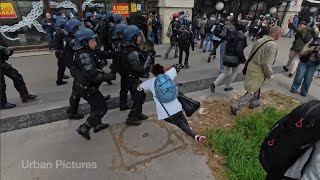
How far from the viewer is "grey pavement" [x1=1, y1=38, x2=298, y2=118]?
464cm

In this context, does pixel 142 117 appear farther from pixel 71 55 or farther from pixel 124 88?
pixel 71 55

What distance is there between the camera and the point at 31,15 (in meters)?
8.69

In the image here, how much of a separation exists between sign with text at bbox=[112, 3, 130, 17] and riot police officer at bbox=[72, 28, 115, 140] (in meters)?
7.36

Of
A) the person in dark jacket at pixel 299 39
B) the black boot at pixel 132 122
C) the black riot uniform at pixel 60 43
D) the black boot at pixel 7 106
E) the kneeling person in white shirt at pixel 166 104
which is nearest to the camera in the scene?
the kneeling person in white shirt at pixel 166 104

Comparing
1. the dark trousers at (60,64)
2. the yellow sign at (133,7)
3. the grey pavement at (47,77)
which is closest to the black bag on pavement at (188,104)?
the grey pavement at (47,77)

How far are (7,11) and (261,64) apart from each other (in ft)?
29.5

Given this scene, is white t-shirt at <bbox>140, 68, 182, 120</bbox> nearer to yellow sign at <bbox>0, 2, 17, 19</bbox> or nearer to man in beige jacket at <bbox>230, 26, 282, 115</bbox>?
man in beige jacket at <bbox>230, 26, 282, 115</bbox>

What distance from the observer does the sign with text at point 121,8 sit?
9930 mm

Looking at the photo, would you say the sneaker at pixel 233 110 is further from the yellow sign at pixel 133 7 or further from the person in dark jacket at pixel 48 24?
the yellow sign at pixel 133 7

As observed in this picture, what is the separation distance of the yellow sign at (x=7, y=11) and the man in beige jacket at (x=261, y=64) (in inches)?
343

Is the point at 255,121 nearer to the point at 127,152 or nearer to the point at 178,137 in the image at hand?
the point at 178,137

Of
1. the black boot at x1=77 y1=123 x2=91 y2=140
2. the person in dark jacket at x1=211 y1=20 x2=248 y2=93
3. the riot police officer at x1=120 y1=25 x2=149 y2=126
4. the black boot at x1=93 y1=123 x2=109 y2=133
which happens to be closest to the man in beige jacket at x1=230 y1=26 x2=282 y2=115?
the person in dark jacket at x1=211 y1=20 x2=248 y2=93

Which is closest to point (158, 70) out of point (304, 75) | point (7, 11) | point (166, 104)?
point (166, 104)

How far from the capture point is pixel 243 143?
3391 millimetres
